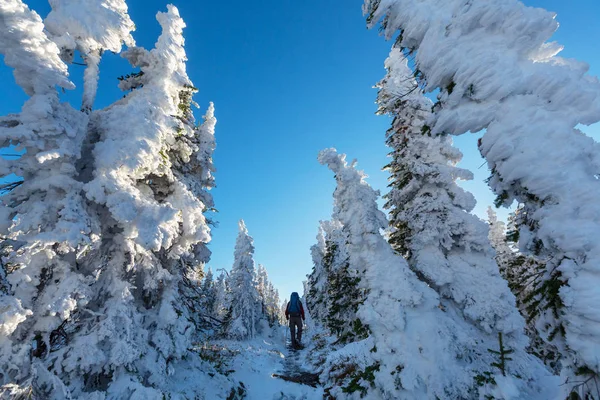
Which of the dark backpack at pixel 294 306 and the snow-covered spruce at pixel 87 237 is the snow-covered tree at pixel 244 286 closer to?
the dark backpack at pixel 294 306

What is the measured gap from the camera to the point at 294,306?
18891 mm

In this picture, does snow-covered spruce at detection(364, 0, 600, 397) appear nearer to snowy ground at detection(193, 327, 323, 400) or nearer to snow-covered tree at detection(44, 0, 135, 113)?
snowy ground at detection(193, 327, 323, 400)

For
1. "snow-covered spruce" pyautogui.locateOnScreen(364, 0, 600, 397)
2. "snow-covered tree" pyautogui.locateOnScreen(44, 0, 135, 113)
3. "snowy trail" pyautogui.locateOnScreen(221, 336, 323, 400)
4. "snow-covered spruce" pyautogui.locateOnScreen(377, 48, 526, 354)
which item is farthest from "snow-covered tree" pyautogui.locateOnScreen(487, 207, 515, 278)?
"snow-covered tree" pyautogui.locateOnScreen(44, 0, 135, 113)

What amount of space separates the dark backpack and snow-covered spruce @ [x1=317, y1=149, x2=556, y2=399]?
30.4 feet

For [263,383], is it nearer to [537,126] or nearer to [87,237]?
[87,237]

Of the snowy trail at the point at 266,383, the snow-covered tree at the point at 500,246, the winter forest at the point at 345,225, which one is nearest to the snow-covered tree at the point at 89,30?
the winter forest at the point at 345,225

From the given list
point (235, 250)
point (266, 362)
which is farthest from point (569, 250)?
point (235, 250)

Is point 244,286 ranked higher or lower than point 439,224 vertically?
higher

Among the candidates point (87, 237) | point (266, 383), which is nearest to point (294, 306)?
point (266, 383)

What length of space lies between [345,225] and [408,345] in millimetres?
3922

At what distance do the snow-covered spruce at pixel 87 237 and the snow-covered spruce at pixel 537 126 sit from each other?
692 centimetres

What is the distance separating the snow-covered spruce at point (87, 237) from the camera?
17.1 ft

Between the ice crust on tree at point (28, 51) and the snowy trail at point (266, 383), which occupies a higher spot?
the ice crust on tree at point (28, 51)

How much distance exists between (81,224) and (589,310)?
27.3 feet
